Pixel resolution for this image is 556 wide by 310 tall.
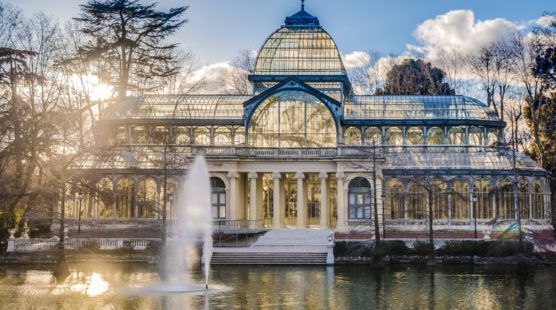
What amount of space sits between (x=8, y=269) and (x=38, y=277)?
5.45 metres

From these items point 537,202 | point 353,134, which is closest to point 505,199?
point 537,202

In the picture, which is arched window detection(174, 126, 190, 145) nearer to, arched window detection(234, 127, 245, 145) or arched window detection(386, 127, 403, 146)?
arched window detection(234, 127, 245, 145)

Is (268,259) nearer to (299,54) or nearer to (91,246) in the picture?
(91,246)

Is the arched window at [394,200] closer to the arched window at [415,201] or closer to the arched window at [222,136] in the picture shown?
the arched window at [415,201]

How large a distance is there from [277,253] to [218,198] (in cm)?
1401

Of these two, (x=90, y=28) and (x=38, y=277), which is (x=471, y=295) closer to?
(x=38, y=277)

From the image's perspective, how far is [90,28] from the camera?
72750mm

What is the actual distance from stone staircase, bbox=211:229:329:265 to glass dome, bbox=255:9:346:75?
18.4 meters

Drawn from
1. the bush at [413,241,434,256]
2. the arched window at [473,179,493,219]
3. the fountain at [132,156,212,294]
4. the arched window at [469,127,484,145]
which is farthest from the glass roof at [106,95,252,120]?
the bush at [413,241,434,256]

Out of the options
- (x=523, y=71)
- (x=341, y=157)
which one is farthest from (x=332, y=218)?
(x=523, y=71)

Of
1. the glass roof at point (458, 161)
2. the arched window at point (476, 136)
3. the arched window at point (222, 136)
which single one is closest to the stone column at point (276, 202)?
the arched window at point (222, 136)

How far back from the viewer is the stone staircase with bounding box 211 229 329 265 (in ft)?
161

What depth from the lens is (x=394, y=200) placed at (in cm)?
6253

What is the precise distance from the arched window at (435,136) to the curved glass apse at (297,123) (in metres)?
8.70
